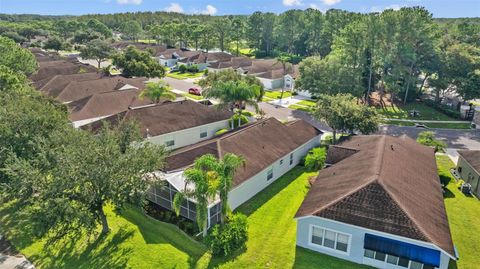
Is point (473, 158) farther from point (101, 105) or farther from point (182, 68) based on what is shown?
point (182, 68)

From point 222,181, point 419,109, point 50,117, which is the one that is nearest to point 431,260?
point 222,181

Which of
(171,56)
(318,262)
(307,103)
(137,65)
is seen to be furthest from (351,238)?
(171,56)

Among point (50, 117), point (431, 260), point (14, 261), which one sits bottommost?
point (14, 261)

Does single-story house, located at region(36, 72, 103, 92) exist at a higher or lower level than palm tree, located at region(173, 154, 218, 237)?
higher

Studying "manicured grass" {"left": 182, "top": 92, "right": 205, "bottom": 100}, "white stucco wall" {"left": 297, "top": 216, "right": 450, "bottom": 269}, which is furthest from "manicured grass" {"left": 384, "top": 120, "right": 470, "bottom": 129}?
"white stucco wall" {"left": 297, "top": 216, "right": 450, "bottom": 269}

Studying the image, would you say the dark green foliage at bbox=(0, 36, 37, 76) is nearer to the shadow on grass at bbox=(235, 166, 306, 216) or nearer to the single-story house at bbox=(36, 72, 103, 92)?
the single-story house at bbox=(36, 72, 103, 92)

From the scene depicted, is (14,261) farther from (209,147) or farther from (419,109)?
(419,109)

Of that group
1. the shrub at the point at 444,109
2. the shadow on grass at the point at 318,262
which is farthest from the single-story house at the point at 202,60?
the shadow on grass at the point at 318,262
